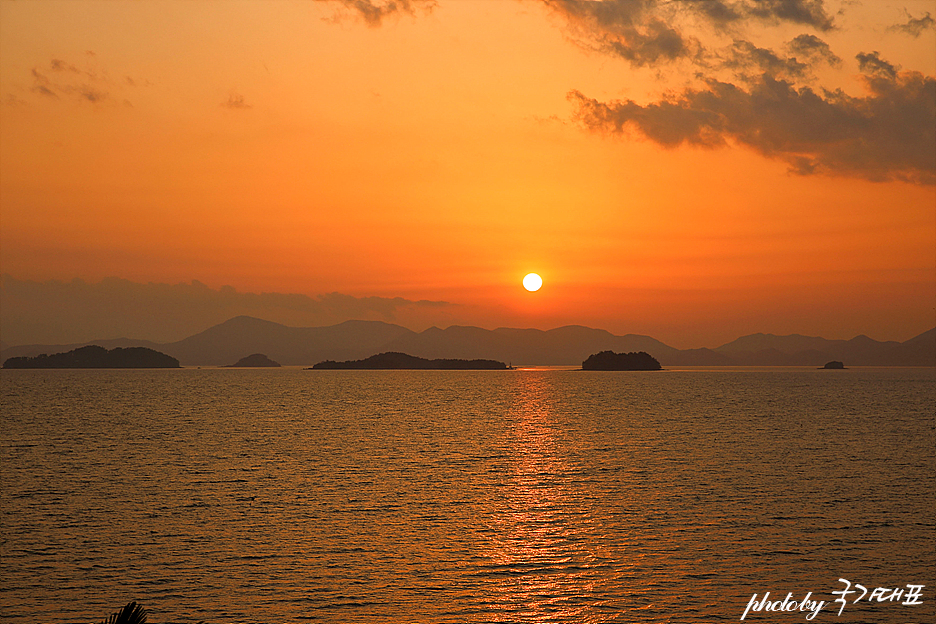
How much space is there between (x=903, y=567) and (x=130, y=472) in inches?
2528

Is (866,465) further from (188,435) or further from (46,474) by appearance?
(188,435)

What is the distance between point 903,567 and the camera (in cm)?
3828

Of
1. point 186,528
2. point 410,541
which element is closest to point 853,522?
point 410,541

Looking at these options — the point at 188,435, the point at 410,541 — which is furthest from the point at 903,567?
the point at 188,435

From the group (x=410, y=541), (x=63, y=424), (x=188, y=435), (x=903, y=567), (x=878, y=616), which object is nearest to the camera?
(x=878, y=616)

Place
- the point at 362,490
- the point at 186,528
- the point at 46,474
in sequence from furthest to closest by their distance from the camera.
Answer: the point at 46,474 < the point at 362,490 < the point at 186,528

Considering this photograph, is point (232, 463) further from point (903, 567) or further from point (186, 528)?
point (903, 567)

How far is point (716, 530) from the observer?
46.8 meters

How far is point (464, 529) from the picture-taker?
47062 mm

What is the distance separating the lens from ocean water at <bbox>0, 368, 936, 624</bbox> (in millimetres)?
33469

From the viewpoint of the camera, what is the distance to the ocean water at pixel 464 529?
110 ft

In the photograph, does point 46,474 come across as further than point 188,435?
No

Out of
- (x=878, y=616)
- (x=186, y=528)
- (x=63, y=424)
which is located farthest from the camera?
(x=63, y=424)

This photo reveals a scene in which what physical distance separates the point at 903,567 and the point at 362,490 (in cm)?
3897
